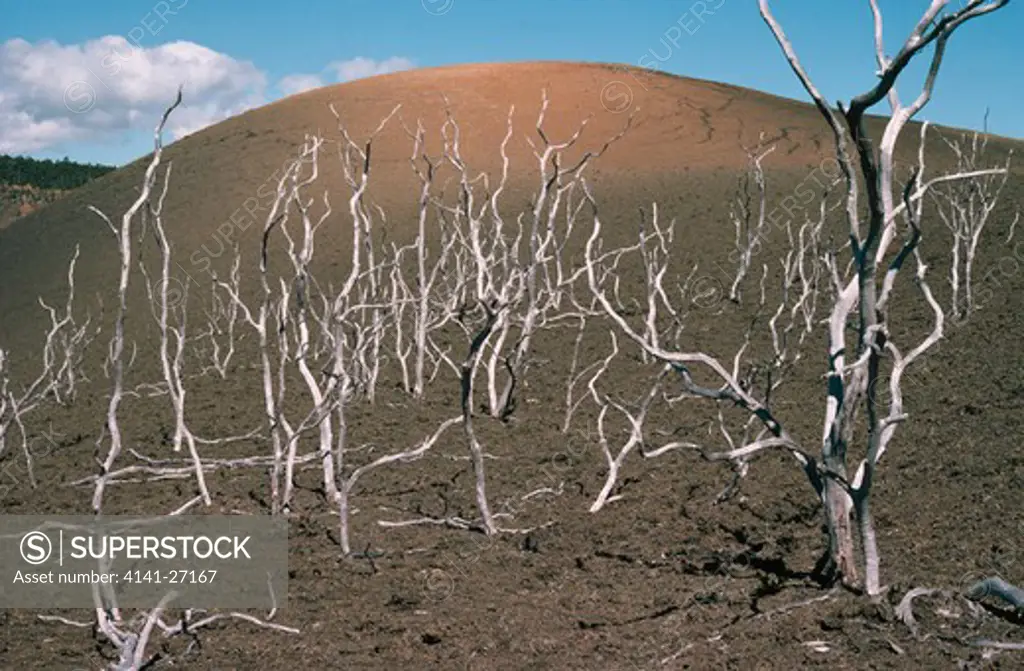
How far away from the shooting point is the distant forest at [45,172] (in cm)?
5281

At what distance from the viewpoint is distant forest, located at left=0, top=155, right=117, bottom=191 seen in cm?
5281

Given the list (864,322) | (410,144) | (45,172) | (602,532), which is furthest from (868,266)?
(45,172)

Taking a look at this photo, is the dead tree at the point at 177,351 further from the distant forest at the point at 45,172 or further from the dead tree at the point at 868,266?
the distant forest at the point at 45,172

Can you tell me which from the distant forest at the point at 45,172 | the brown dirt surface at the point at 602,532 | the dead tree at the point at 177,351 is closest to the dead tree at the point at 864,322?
the brown dirt surface at the point at 602,532

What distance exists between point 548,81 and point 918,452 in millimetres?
29844

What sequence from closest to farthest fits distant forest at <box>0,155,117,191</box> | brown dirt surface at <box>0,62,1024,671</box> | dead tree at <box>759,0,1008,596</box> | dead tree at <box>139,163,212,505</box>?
dead tree at <box>759,0,1008,596</box> < brown dirt surface at <box>0,62,1024,671</box> < dead tree at <box>139,163,212,505</box> < distant forest at <box>0,155,117,191</box>

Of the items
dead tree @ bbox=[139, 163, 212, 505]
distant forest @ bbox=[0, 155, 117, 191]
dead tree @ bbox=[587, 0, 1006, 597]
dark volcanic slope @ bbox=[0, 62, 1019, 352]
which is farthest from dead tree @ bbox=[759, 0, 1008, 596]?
distant forest @ bbox=[0, 155, 117, 191]

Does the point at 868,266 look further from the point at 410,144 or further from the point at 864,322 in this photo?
the point at 410,144

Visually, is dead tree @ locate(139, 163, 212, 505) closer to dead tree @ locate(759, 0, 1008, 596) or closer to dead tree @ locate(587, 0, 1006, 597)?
dead tree @ locate(587, 0, 1006, 597)

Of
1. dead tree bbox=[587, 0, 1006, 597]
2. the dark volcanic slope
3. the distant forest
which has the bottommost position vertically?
dead tree bbox=[587, 0, 1006, 597]

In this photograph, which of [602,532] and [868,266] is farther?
[602,532]

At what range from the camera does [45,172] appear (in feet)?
186

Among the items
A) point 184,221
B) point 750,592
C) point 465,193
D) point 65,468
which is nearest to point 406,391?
point 465,193

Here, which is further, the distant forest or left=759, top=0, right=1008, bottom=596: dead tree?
the distant forest
